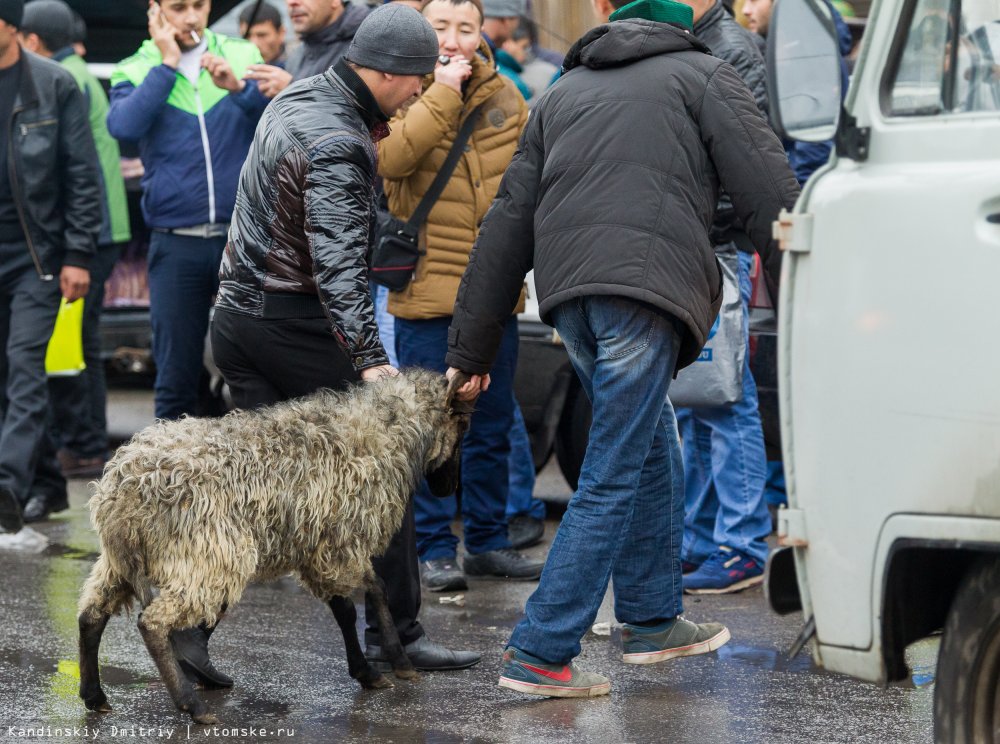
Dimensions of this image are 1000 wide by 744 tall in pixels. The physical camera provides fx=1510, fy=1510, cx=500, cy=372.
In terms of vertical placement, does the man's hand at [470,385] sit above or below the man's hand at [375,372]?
below

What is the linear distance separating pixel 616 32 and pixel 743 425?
198 cm

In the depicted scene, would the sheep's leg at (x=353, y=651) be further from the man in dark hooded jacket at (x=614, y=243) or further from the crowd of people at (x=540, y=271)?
the man in dark hooded jacket at (x=614, y=243)

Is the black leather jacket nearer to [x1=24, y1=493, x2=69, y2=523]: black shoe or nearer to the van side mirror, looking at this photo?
[x1=24, y1=493, x2=69, y2=523]: black shoe

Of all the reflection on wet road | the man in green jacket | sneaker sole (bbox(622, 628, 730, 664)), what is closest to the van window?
the reflection on wet road

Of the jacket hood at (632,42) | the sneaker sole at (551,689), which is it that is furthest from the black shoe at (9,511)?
the jacket hood at (632,42)

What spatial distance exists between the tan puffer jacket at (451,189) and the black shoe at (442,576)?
995 mm

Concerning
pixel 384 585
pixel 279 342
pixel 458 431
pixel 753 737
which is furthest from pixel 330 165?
pixel 753 737

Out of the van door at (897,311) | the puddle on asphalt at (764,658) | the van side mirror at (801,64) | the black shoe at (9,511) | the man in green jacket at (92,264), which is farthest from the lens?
the man in green jacket at (92,264)

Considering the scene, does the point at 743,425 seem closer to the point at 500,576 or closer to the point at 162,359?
the point at 500,576

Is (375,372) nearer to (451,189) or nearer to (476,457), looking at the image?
(451,189)

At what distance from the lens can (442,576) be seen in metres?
6.00

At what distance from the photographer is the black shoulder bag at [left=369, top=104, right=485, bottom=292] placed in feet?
19.4

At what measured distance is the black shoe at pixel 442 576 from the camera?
19.6 ft

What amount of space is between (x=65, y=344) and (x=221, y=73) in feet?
6.15
